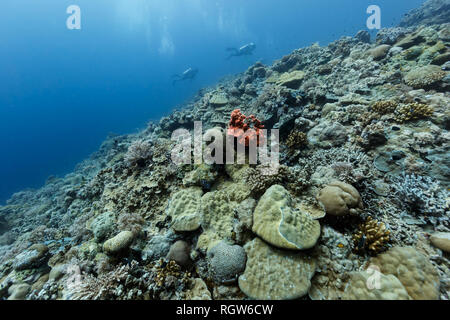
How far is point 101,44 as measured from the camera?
128 m

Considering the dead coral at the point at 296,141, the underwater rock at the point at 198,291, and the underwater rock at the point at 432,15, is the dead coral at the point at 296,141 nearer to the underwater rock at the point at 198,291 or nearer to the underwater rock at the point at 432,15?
the underwater rock at the point at 198,291

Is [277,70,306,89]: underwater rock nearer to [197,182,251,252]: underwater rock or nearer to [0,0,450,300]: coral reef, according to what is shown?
[0,0,450,300]: coral reef

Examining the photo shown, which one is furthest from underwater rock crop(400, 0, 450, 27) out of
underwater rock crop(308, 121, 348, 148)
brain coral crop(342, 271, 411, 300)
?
brain coral crop(342, 271, 411, 300)

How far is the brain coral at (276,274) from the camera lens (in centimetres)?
276

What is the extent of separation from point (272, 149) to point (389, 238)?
3.68 metres

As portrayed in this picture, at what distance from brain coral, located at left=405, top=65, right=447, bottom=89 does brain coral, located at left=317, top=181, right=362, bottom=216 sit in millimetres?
6918

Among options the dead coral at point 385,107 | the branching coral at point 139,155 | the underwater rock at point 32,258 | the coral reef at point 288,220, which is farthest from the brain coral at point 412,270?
the underwater rock at point 32,258

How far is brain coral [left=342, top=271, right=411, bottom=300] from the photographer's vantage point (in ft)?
7.80

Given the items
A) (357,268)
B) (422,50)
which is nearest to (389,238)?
(357,268)

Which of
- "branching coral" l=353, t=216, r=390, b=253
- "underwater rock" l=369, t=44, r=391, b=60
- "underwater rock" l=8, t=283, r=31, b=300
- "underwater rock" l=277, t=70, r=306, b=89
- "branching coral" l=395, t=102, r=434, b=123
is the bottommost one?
"underwater rock" l=8, t=283, r=31, b=300

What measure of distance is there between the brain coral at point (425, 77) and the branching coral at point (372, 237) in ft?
23.6

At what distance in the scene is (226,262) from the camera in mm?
3195

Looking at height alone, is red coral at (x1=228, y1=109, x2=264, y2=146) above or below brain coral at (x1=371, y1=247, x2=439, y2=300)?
above

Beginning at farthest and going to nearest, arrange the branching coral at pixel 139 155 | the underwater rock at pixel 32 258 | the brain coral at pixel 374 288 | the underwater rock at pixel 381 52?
the underwater rock at pixel 381 52 < the branching coral at pixel 139 155 < the underwater rock at pixel 32 258 < the brain coral at pixel 374 288
